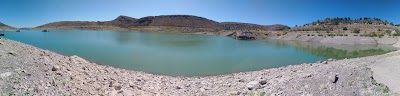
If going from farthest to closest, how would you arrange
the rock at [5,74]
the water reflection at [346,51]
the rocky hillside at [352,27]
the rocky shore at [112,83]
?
1. the rocky hillside at [352,27]
2. the water reflection at [346,51]
3. the rocky shore at [112,83]
4. the rock at [5,74]

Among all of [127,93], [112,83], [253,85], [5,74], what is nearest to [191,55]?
[253,85]

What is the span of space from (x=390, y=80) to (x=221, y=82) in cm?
658

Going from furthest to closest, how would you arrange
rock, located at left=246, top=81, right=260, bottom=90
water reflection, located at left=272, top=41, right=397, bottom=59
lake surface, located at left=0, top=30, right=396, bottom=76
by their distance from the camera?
water reflection, located at left=272, top=41, right=397, bottom=59 < lake surface, located at left=0, top=30, right=396, bottom=76 < rock, located at left=246, top=81, right=260, bottom=90

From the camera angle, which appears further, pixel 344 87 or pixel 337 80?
pixel 337 80

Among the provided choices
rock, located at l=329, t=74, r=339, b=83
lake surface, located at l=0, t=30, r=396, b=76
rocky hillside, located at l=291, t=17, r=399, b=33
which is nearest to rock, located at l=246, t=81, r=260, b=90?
rock, located at l=329, t=74, r=339, b=83

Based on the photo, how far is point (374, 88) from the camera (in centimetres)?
942

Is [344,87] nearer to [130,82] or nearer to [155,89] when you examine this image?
[155,89]

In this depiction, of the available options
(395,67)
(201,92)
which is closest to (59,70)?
(201,92)

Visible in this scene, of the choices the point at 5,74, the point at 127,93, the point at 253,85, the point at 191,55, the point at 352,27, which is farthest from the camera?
the point at 352,27

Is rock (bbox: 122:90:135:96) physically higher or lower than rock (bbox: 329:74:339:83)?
lower

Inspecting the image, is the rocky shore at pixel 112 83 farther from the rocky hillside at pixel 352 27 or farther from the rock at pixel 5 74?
the rocky hillside at pixel 352 27

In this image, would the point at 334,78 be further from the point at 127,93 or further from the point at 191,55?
the point at 191,55

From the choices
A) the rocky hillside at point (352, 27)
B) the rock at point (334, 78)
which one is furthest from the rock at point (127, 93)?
the rocky hillside at point (352, 27)

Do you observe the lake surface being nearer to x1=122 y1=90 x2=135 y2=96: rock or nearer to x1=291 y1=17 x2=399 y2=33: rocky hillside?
x1=122 y1=90 x2=135 y2=96: rock
